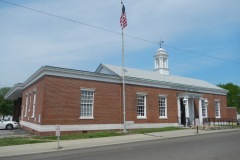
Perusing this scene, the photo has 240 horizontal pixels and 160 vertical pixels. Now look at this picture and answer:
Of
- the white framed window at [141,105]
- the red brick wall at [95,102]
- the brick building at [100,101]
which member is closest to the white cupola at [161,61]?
the brick building at [100,101]

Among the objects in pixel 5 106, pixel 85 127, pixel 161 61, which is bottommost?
pixel 85 127

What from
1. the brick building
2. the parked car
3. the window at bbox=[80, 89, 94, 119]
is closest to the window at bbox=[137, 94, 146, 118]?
the brick building

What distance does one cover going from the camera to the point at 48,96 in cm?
2036

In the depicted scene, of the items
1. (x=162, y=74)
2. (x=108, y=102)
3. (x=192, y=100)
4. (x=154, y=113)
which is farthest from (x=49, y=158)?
(x=162, y=74)

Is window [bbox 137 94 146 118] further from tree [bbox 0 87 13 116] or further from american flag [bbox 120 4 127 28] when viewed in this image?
tree [bbox 0 87 13 116]

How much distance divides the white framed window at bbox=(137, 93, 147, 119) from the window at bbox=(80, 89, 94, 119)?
19.4 ft

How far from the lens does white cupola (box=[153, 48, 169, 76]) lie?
36.8m

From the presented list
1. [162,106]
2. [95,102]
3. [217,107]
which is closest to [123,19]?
[95,102]

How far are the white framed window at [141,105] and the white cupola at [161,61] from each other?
10481 mm

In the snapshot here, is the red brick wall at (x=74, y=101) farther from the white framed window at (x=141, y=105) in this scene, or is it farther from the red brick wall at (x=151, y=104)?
the white framed window at (x=141, y=105)

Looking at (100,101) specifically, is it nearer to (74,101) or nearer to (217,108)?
(74,101)

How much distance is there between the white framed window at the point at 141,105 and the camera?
87.7 feet

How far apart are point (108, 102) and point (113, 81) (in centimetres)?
224

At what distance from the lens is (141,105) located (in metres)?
27.0
